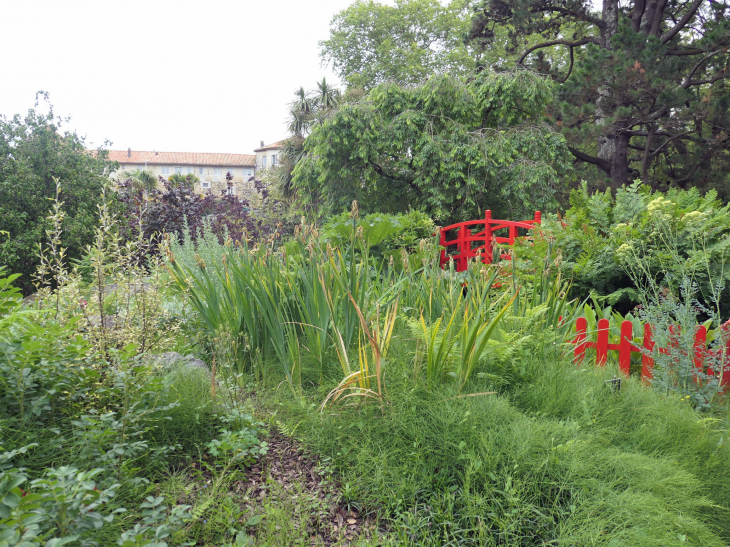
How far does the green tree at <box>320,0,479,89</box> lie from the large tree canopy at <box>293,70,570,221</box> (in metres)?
11.0

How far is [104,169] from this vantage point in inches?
327

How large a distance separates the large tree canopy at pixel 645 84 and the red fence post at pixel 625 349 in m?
8.10

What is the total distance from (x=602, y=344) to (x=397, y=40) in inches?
892

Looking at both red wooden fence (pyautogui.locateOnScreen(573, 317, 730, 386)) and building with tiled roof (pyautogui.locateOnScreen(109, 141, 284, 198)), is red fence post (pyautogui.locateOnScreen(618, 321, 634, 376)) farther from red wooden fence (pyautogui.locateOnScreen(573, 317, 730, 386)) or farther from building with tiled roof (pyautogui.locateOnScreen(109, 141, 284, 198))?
building with tiled roof (pyautogui.locateOnScreen(109, 141, 284, 198))

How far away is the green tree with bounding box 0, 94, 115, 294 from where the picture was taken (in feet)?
22.0

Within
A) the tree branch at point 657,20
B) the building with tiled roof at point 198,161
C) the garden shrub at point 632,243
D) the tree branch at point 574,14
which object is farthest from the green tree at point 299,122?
the building with tiled roof at point 198,161

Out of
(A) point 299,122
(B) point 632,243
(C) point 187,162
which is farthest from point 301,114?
(C) point 187,162

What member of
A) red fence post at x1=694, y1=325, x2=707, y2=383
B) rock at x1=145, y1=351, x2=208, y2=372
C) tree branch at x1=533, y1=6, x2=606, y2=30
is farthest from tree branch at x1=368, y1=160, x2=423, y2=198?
rock at x1=145, y1=351, x2=208, y2=372

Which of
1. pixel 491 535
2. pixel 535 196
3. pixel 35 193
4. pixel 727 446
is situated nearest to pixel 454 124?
pixel 535 196

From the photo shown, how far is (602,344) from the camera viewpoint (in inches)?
129

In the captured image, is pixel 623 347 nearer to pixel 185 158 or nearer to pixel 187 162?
pixel 187 162

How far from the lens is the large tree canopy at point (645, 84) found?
30.4 ft

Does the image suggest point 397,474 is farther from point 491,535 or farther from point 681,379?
point 681,379

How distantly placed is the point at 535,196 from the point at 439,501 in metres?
9.64
